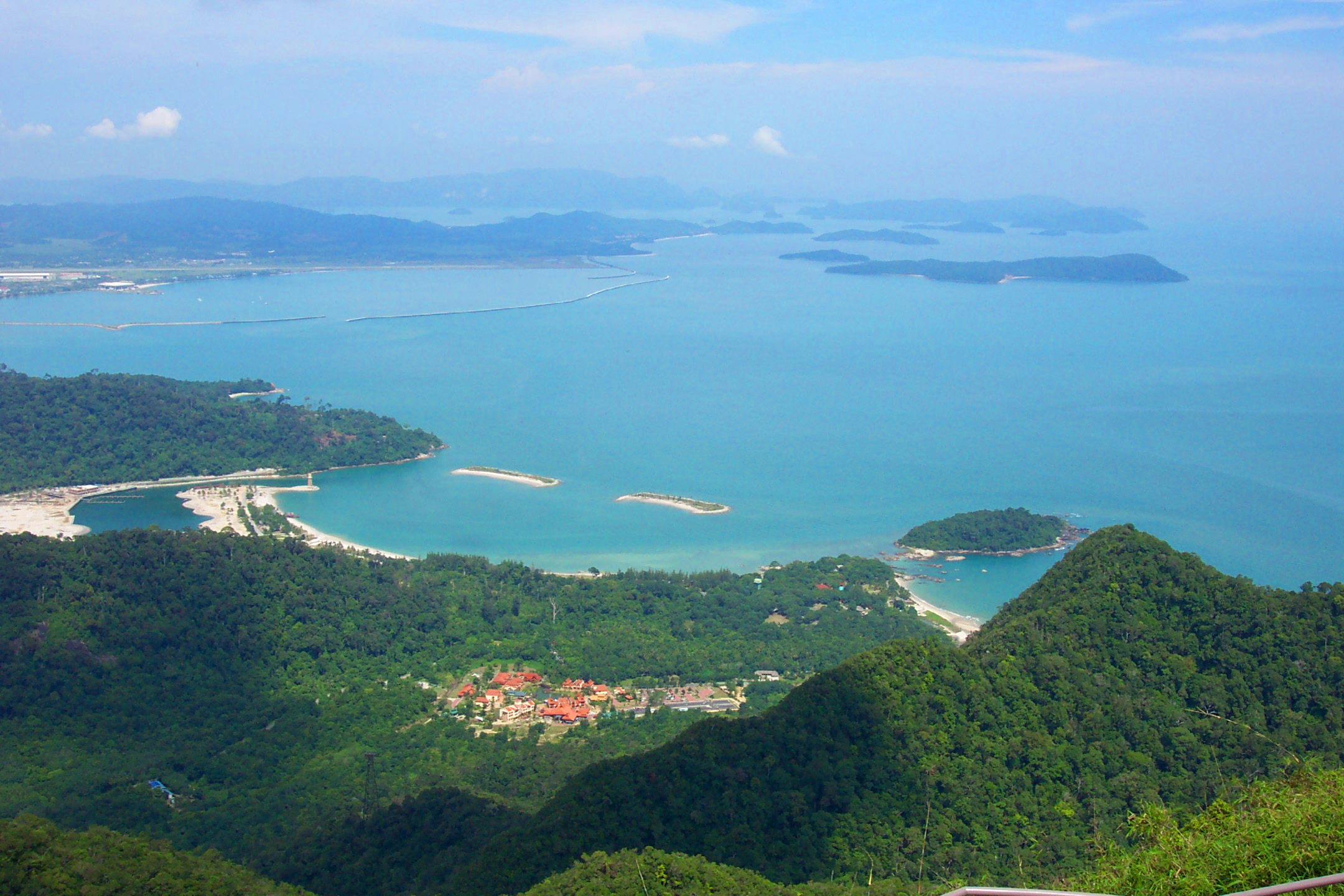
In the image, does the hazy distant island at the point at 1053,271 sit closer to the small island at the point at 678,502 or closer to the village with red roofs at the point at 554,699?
the small island at the point at 678,502

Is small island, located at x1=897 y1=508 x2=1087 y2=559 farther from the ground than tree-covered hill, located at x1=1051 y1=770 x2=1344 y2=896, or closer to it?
closer to it

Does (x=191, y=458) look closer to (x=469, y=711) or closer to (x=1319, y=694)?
(x=469, y=711)

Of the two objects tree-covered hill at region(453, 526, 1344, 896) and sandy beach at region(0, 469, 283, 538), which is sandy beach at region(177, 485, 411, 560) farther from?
tree-covered hill at region(453, 526, 1344, 896)

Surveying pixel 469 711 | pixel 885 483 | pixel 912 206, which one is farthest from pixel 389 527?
pixel 912 206

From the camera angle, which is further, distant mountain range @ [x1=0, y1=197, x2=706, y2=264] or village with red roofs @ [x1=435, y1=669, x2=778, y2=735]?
distant mountain range @ [x1=0, y1=197, x2=706, y2=264]

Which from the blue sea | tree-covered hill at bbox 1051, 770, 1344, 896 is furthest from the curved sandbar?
tree-covered hill at bbox 1051, 770, 1344, 896

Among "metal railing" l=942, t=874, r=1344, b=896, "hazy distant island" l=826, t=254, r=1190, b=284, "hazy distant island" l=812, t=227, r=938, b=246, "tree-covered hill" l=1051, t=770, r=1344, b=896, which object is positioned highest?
"hazy distant island" l=812, t=227, r=938, b=246
